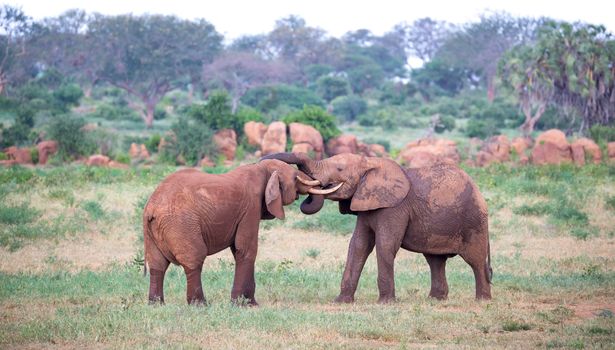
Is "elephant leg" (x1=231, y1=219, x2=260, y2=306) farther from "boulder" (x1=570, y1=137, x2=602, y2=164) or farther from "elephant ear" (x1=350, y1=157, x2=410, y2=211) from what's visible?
"boulder" (x1=570, y1=137, x2=602, y2=164)

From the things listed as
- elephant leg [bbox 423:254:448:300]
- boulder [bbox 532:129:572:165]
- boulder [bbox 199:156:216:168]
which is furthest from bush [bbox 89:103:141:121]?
elephant leg [bbox 423:254:448:300]

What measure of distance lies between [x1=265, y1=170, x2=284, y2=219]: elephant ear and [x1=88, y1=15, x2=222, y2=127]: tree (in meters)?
35.3

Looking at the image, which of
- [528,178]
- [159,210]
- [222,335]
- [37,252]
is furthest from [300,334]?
[528,178]

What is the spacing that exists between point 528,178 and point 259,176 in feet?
50.0

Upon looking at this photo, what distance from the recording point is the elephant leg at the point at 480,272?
1080 centimetres

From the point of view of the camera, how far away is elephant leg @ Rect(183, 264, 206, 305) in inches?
376

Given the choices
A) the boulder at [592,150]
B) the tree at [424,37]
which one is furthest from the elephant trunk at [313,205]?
the tree at [424,37]

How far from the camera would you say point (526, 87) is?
128 feet

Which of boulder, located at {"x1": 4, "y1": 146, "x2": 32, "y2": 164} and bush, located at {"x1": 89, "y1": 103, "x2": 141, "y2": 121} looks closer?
boulder, located at {"x1": 4, "y1": 146, "x2": 32, "y2": 164}

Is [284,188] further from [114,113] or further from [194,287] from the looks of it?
[114,113]

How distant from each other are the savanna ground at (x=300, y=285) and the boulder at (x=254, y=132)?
517 inches

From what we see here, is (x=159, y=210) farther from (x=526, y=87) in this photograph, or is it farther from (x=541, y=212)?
(x=526, y=87)

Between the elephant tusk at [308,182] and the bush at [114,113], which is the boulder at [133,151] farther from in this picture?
the elephant tusk at [308,182]

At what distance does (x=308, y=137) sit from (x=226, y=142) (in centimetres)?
278
